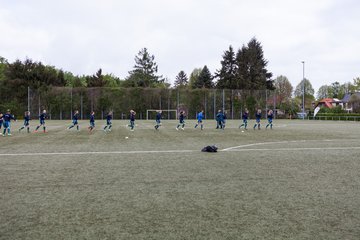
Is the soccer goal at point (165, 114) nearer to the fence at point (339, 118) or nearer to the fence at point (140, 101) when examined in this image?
the fence at point (140, 101)

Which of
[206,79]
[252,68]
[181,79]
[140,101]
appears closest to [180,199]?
[140,101]

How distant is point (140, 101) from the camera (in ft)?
206

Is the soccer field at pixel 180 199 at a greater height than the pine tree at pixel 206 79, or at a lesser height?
lesser

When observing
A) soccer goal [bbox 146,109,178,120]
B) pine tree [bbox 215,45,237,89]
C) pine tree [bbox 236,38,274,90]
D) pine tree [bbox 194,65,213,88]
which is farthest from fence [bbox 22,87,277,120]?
pine tree [bbox 194,65,213,88]

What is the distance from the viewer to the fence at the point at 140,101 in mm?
58031

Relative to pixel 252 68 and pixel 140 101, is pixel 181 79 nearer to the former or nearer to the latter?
pixel 252 68

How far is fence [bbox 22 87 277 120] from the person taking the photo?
58.0m

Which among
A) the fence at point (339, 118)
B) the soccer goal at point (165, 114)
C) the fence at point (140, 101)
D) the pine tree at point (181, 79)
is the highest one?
the pine tree at point (181, 79)

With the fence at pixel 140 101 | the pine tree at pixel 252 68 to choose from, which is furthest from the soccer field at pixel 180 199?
the pine tree at pixel 252 68

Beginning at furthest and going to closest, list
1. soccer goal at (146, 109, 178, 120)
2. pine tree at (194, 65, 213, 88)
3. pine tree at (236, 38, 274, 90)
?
pine tree at (194, 65, 213, 88)
pine tree at (236, 38, 274, 90)
soccer goal at (146, 109, 178, 120)

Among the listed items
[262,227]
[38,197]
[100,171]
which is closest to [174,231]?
[262,227]

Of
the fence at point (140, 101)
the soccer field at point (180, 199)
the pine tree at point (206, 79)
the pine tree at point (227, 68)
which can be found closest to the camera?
the soccer field at point (180, 199)

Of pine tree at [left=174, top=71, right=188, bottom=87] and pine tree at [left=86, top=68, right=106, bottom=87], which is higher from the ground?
pine tree at [left=174, top=71, right=188, bottom=87]

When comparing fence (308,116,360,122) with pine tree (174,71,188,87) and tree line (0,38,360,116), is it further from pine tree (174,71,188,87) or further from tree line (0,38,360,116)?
pine tree (174,71,188,87)
